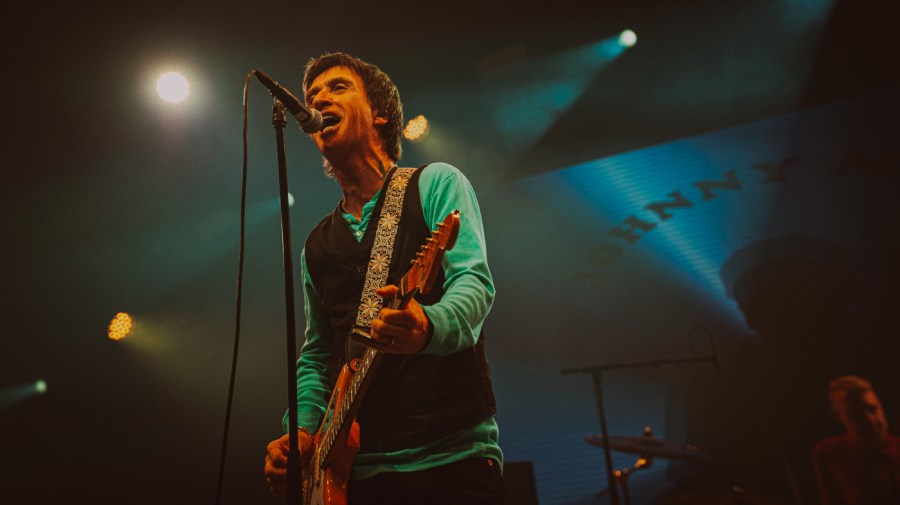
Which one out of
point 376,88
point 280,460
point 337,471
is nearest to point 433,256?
point 337,471

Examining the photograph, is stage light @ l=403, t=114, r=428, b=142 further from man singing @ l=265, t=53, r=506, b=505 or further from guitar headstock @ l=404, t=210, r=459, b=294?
guitar headstock @ l=404, t=210, r=459, b=294

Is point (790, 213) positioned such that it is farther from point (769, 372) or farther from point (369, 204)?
point (369, 204)

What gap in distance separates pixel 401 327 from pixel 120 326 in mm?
5646

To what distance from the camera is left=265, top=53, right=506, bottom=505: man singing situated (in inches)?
57.2

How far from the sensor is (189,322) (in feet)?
19.0

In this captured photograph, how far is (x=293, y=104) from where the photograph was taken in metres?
1.71

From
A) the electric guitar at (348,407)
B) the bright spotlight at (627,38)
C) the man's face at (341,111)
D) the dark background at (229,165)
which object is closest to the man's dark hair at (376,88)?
the man's face at (341,111)

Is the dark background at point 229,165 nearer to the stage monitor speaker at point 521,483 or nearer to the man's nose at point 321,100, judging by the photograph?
the stage monitor speaker at point 521,483

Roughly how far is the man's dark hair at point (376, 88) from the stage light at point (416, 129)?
3253 mm

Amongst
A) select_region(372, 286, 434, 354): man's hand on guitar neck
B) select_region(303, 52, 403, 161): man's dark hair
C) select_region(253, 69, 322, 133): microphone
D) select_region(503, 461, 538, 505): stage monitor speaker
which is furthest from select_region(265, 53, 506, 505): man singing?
select_region(503, 461, 538, 505): stage monitor speaker

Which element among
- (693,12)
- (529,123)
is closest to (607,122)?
(529,123)

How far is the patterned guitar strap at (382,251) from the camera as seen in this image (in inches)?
68.7

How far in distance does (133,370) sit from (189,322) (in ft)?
2.36

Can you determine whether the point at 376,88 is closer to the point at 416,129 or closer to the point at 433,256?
the point at 433,256
